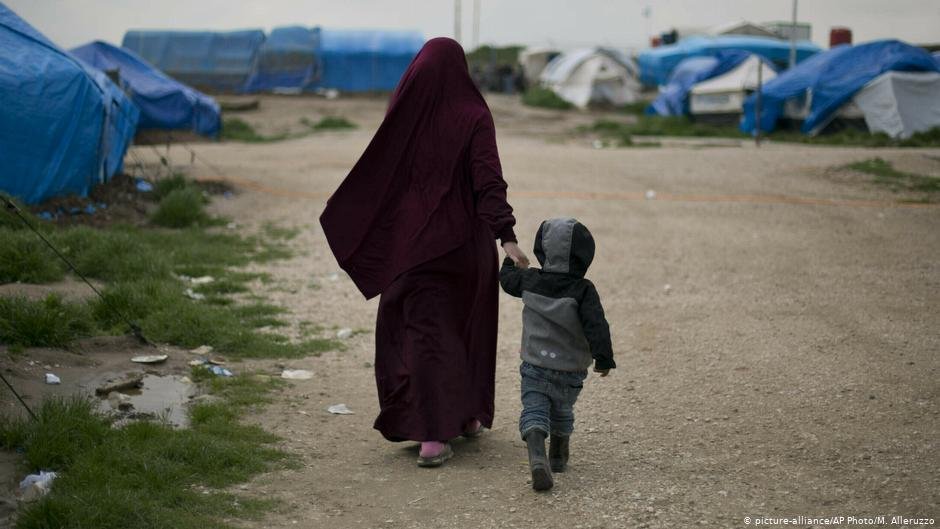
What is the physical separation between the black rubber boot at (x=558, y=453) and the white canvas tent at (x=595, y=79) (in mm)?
31461

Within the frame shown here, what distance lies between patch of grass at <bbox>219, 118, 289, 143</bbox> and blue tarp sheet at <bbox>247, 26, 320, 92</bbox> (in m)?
12.5

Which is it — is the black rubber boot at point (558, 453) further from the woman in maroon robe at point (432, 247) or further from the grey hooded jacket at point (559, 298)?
the woman in maroon robe at point (432, 247)

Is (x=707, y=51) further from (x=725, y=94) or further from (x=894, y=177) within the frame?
(x=894, y=177)

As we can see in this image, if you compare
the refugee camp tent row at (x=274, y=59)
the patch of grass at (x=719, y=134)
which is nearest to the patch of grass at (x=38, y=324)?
the patch of grass at (x=719, y=134)

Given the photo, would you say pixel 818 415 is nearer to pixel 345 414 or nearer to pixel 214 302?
pixel 345 414

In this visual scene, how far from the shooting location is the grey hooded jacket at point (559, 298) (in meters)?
4.09

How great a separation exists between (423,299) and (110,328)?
2.87 meters

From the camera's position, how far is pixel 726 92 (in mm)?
26234

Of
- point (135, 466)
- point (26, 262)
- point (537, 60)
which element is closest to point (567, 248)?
point (135, 466)

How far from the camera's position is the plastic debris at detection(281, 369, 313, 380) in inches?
241

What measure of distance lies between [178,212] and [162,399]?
6050 mm

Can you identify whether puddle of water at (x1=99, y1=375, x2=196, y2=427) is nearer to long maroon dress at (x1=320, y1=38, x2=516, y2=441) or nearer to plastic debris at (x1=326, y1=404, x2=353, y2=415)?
plastic debris at (x1=326, y1=404, x2=353, y2=415)

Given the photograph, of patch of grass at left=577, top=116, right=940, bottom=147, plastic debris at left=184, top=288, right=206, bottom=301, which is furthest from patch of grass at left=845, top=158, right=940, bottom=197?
plastic debris at left=184, top=288, right=206, bottom=301

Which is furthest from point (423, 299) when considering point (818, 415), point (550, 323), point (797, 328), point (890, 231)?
point (890, 231)
